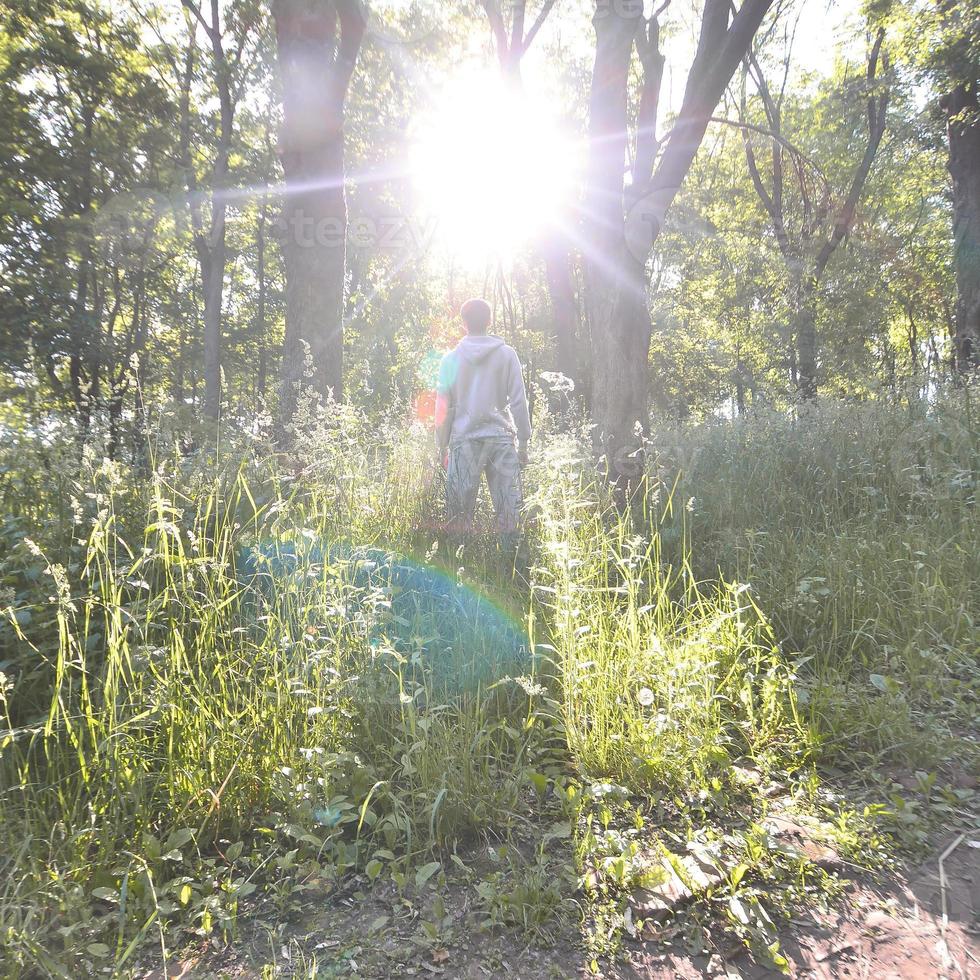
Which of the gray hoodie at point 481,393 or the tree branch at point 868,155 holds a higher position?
the tree branch at point 868,155

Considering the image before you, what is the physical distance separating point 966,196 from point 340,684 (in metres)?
12.5

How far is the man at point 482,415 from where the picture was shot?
5.05 metres

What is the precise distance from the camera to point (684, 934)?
1.71 metres

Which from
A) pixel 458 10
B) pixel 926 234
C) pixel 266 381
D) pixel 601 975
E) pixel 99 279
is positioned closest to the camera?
pixel 601 975

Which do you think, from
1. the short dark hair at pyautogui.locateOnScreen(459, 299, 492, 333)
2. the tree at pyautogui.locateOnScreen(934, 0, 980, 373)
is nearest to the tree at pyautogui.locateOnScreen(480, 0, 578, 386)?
the short dark hair at pyautogui.locateOnScreen(459, 299, 492, 333)

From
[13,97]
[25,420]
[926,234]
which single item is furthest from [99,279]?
[926,234]

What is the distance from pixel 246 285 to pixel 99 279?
39.3 ft

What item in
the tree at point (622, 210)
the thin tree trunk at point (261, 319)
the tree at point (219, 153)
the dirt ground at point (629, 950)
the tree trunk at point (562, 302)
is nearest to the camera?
Answer: the dirt ground at point (629, 950)

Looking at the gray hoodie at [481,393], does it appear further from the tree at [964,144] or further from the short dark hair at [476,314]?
the tree at [964,144]

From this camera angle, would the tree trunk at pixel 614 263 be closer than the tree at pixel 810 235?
Yes

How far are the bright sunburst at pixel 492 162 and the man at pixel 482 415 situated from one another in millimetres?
5270

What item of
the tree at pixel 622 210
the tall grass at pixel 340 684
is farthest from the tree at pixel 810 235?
the tall grass at pixel 340 684

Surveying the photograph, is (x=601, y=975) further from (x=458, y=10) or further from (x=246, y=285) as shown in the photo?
(x=246, y=285)

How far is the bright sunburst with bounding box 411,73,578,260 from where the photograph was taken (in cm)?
1109
